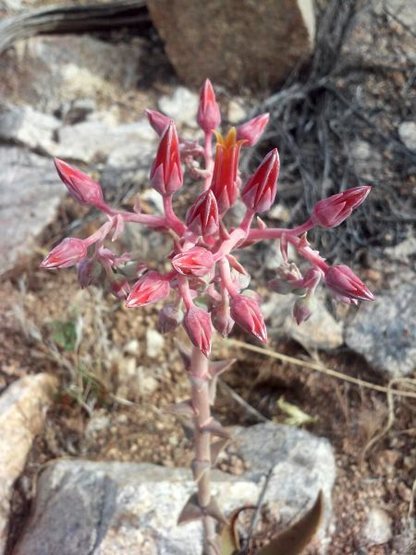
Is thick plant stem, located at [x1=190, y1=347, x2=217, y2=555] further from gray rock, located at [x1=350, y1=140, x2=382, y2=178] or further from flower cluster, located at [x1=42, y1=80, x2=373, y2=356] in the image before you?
gray rock, located at [x1=350, y1=140, x2=382, y2=178]

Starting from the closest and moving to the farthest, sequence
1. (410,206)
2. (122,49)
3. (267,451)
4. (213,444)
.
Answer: (213,444) < (267,451) < (410,206) < (122,49)

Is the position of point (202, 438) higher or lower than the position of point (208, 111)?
lower

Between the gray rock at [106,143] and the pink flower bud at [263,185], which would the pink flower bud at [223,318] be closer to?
the pink flower bud at [263,185]

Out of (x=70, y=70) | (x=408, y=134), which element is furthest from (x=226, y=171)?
(x=70, y=70)

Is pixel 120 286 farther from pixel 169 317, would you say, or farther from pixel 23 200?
pixel 23 200

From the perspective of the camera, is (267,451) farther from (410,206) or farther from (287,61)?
(287,61)

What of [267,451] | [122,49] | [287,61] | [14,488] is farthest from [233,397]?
[122,49]
